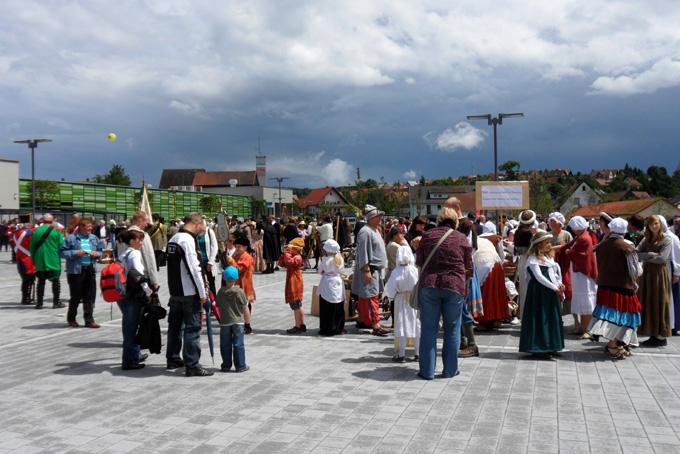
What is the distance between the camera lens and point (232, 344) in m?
6.72

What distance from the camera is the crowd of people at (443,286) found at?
20.8ft

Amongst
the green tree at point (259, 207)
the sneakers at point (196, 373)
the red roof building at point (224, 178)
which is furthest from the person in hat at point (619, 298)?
the red roof building at point (224, 178)

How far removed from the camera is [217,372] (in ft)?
22.1

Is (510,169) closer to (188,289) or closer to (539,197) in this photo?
(539,197)

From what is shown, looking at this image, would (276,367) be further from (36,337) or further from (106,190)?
(106,190)

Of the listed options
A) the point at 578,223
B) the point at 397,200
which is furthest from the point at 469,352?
the point at 397,200

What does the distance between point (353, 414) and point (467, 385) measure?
1467mm

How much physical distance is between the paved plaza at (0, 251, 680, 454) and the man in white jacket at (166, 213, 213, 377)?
0.28 meters

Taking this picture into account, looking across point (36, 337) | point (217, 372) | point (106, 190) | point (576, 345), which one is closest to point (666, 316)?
point (576, 345)

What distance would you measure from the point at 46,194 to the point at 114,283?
55.4m

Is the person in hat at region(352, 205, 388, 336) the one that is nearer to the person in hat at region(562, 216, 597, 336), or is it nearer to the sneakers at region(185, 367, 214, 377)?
the person in hat at region(562, 216, 597, 336)

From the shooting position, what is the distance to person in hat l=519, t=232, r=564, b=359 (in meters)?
6.97

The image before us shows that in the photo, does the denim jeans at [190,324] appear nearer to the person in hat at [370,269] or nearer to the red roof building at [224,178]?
the person in hat at [370,269]

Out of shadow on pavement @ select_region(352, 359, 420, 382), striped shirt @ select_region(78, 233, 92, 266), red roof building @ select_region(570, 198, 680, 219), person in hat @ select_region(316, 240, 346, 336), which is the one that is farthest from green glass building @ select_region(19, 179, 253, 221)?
red roof building @ select_region(570, 198, 680, 219)
